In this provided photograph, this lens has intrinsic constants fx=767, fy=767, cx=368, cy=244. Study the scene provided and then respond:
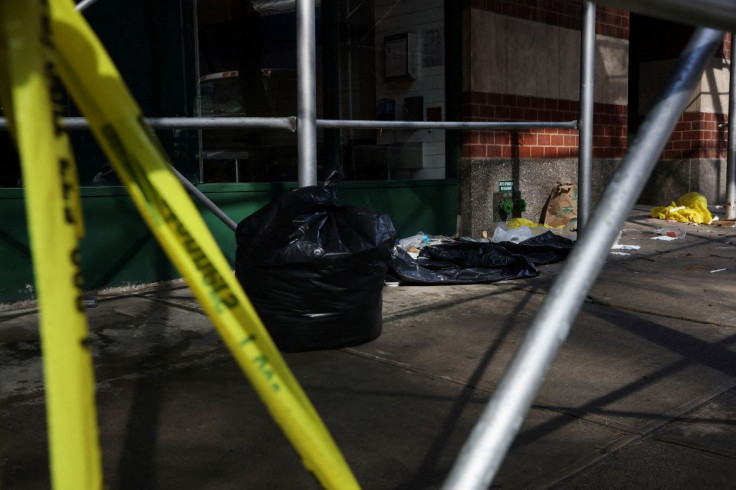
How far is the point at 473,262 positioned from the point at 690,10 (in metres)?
5.05

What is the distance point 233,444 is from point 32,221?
2.09 m

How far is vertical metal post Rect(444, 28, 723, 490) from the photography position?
1.20 m

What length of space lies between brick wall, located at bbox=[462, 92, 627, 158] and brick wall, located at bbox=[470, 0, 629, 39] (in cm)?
89

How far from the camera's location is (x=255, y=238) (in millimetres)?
4027

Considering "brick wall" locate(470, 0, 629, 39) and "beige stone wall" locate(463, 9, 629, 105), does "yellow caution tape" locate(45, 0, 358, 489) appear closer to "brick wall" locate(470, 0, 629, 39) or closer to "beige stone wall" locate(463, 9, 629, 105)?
"beige stone wall" locate(463, 9, 629, 105)

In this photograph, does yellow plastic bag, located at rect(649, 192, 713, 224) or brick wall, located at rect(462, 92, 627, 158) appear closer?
brick wall, located at rect(462, 92, 627, 158)

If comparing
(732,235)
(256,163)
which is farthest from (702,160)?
(256,163)

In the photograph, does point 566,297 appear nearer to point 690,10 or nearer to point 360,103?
point 690,10

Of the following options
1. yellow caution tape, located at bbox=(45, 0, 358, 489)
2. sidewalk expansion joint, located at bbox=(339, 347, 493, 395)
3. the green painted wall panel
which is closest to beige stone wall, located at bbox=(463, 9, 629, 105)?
the green painted wall panel

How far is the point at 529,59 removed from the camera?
850 centimetres

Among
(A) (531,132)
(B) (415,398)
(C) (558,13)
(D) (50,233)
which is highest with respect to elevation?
(C) (558,13)

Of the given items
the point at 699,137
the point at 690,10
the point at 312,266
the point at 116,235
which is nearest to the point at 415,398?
the point at 312,266

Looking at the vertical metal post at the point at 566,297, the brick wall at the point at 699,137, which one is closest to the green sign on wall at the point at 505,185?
the brick wall at the point at 699,137

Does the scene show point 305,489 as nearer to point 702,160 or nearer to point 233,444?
point 233,444
